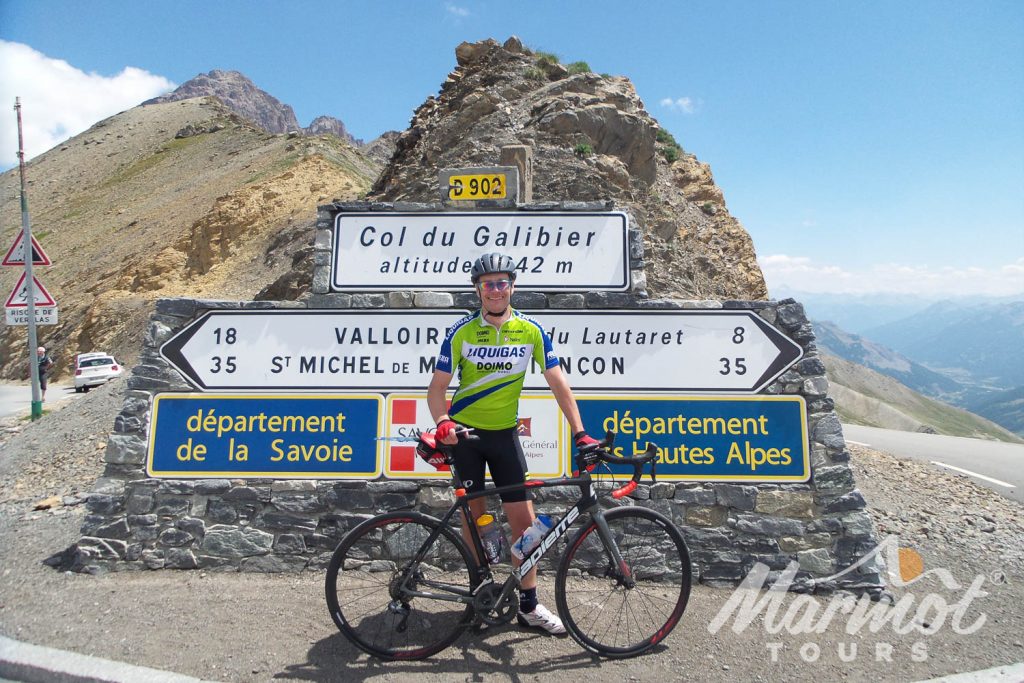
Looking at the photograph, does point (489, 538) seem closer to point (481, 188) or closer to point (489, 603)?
point (489, 603)

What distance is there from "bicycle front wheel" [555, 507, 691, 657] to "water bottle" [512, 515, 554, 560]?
0.19m

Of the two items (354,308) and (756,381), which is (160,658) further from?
(756,381)

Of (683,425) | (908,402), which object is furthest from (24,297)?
(908,402)

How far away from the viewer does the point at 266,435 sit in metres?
4.63

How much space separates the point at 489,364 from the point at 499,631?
171cm

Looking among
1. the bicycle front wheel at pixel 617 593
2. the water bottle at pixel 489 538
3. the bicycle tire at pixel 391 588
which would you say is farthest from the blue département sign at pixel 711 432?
the bicycle tire at pixel 391 588

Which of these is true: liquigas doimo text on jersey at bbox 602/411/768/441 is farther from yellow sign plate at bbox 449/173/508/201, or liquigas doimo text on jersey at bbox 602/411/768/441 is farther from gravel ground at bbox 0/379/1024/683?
yellow sign plate at bbox 449/173/508/201

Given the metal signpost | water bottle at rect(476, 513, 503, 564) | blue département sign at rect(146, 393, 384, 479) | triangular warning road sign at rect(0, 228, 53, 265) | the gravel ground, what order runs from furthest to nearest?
the metal signpost → triangular warning road sign at rect(0, 228, 53, 265) → blue département sign at rect(146, 393, 384, 479) → water bottle at rect(476, 513, 503, 564) → the gravel ground

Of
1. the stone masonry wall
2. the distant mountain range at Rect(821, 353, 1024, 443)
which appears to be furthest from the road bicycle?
the distant mountain range at Rect(821, 353, 1024, 443)

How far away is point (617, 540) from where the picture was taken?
361 cm

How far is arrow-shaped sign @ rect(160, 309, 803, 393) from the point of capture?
183 inches

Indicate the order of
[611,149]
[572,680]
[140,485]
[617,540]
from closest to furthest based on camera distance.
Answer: [572,680] → [617,540] → [140,485] → [611,149]

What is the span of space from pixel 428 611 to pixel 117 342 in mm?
27136

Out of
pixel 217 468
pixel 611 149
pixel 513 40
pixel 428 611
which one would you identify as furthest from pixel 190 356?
pixel 513 40
